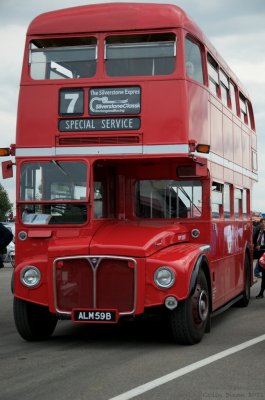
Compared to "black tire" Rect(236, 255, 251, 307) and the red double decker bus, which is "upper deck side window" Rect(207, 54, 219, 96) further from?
"black tire" Rect(236, 255, 251, 307)

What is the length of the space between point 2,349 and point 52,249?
134 cm

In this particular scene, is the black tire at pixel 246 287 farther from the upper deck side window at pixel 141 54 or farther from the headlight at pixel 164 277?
the upper deck side window at pixel 141 54

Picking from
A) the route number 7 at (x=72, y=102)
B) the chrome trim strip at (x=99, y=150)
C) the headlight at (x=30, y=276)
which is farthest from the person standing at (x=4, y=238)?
the route number 7 at (x=72, y=102)

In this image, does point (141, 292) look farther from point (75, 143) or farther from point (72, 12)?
point (72, 12)

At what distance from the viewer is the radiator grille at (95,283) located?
9.16 metres

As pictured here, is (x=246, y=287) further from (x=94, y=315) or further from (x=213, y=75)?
(x=94, y=315)

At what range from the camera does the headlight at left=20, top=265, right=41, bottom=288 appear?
30.9 ft

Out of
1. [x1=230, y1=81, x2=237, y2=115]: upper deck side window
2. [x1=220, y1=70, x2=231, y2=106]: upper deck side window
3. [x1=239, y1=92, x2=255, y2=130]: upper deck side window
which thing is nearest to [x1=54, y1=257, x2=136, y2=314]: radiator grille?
[x1=220, y1=70, x2=231, y2=106]: upper deck side window

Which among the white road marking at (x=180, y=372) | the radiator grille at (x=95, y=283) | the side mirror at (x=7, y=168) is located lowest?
the white road marking at (x=180, y=372)

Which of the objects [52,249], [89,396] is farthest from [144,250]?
[89,396]

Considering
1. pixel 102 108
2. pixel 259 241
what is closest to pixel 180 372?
pixel 102 108

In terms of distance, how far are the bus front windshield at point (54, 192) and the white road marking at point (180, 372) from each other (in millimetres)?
2506

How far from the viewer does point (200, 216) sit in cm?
1081

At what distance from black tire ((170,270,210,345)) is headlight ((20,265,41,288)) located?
5.54ft
